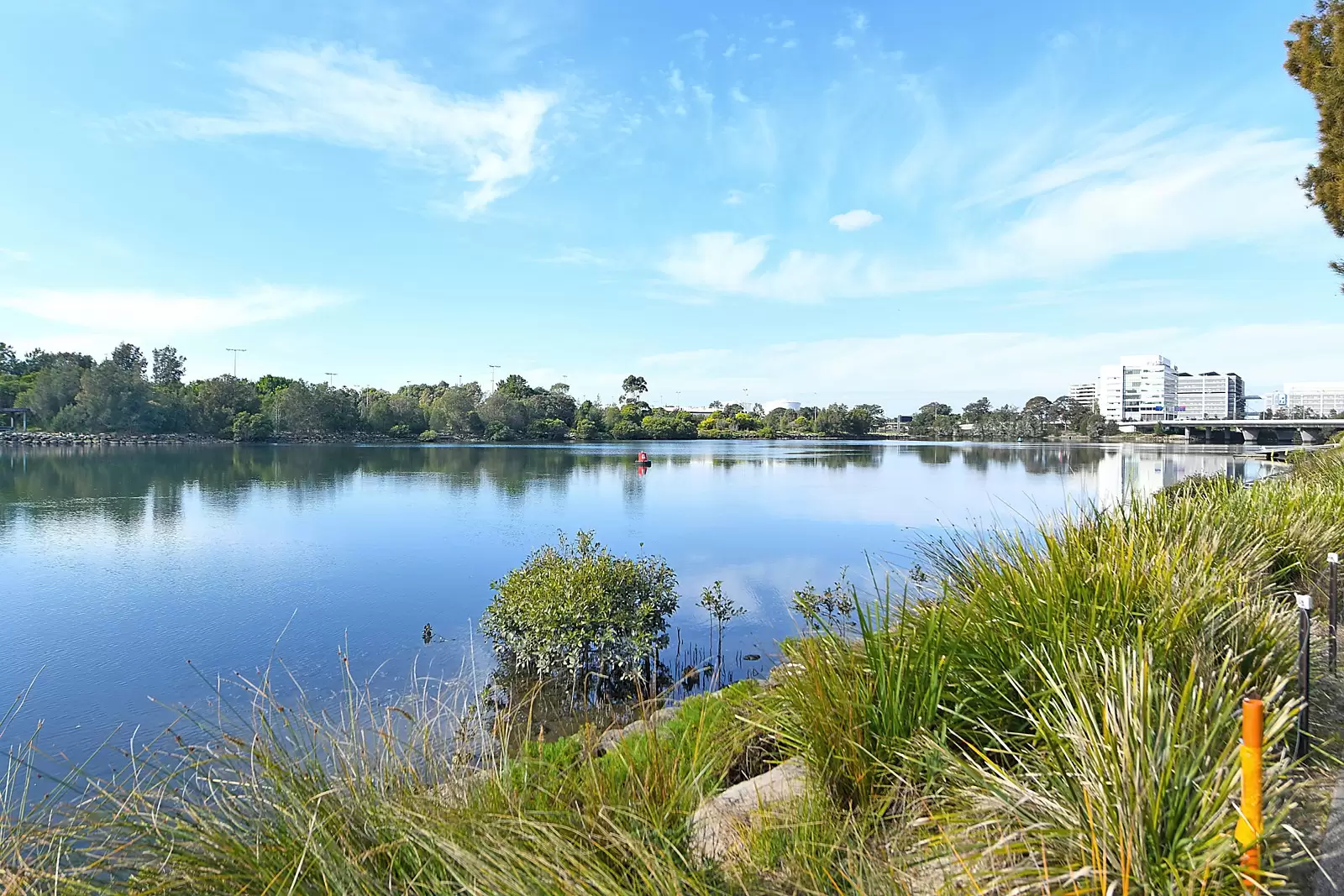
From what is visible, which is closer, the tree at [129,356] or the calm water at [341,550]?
the calm water at [341,550]

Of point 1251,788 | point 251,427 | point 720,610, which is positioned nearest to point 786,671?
point 1251,788

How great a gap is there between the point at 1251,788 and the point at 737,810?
7.57ft

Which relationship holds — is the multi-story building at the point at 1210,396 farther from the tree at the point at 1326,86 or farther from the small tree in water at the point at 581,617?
the small tree in water at the point at 581,617

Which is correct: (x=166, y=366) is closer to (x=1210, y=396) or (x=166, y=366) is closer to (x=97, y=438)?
(x=97, y=438)

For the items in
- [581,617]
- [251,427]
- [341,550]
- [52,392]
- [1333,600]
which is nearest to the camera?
[1333,600]

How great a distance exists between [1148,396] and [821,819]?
8237 inches

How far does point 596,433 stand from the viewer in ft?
364

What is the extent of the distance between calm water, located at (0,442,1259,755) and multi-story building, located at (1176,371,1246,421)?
527ft

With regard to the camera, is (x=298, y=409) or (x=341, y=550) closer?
(x=341, y=550)

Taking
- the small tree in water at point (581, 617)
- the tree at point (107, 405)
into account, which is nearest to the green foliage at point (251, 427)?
the tree at point (107, 405)

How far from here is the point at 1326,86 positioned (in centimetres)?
1228

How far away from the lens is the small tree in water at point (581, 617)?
9867 millimetres

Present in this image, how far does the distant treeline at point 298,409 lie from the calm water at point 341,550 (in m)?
40.8

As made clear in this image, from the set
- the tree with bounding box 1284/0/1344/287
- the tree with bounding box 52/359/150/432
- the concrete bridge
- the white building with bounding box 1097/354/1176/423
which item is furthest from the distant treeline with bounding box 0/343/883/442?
the tree with bounding box 1284/0/1344/287
